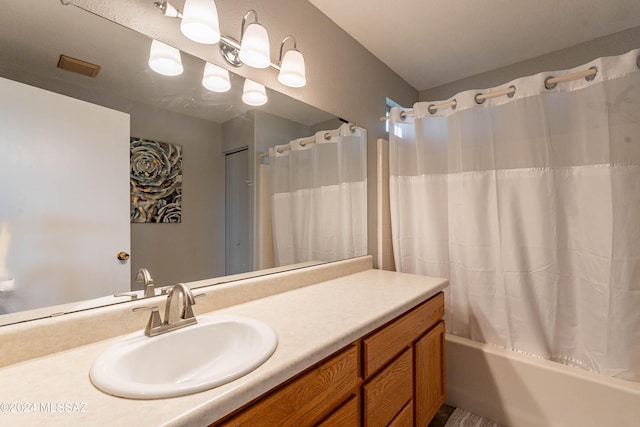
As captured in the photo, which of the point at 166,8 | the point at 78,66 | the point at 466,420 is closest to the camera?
the point at 78,66

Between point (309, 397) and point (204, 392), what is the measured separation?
308 mm

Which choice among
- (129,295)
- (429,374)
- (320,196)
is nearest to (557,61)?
(320,196)

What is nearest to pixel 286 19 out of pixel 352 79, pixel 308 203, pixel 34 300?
pixel 352 79

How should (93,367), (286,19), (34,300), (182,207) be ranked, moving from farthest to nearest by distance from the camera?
1. (286,19)
2. (182,207)
3. (34,300)
4. (93,367)

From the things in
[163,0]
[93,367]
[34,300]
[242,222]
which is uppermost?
[163,0]

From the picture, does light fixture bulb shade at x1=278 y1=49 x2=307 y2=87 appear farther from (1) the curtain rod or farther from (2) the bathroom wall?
(2) the bathroom wall

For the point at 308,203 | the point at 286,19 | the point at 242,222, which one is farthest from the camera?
the point at 308,203

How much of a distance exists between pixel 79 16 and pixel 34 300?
2.79 ft

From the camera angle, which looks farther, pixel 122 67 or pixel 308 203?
pixel 308 203

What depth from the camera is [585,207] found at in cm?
144

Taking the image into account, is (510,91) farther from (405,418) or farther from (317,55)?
(405,418)

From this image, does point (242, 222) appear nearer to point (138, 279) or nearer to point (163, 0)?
point (138, 279)

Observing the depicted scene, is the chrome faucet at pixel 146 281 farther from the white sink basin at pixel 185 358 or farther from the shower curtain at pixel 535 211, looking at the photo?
the shower curtain at pixel 535 211

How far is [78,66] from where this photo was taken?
86cm
